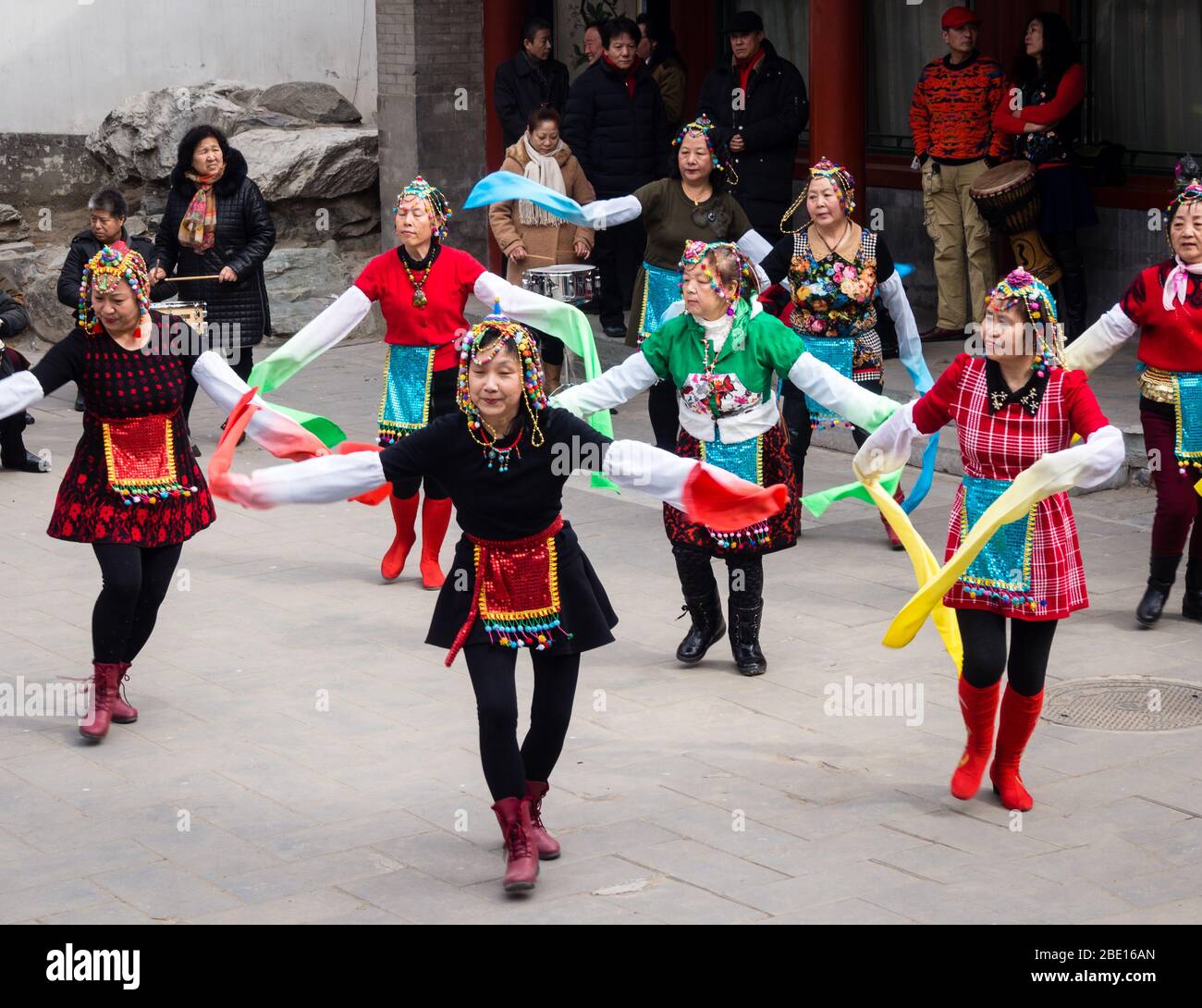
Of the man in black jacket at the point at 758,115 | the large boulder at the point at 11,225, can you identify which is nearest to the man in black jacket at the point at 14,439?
the man in black jacket at the point at 758,115

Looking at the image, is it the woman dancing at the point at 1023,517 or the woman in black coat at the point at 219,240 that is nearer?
the woman dancing at the point at 1023,517

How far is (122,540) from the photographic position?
716 cm

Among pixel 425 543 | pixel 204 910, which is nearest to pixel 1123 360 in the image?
pixel 425 543

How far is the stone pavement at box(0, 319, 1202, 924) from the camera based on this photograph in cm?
566

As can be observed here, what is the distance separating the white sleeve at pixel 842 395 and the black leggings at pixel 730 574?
0.77 meters

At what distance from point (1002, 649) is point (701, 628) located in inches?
78.2

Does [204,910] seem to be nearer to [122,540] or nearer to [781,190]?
[122,540]

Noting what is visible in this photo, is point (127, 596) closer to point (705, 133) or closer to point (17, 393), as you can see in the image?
point (17, 393)

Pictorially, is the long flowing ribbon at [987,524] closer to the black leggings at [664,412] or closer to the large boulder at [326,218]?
the black leggings at [664,412]

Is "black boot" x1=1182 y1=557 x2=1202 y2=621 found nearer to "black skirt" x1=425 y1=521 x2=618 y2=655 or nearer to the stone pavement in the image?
the stone pavement

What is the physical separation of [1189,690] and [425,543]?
142 inches

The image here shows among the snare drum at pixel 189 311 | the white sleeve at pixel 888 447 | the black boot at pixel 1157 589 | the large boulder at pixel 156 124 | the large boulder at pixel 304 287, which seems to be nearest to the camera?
the white sleeve at pixel 888 447

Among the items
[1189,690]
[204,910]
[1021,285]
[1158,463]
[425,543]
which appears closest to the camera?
[204,910]

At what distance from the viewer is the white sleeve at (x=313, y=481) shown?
223 inches
